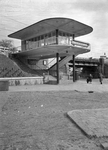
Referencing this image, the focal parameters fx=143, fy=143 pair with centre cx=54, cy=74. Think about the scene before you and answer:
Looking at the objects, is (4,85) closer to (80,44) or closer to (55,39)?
(55,39)

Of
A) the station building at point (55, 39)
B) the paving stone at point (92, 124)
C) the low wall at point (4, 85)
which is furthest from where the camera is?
the station building at point (55, 39)

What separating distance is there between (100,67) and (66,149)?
203 ft

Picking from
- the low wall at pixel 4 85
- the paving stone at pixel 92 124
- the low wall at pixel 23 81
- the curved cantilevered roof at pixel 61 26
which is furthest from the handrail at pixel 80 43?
the paving stone at pixel 92 124

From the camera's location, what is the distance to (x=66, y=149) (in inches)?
129

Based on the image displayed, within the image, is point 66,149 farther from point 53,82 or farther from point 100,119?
point 53,82

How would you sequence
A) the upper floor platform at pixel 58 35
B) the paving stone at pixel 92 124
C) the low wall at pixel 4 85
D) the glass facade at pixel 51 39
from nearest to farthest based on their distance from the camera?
the paving stone at pixel 92 124 → the low wall at pixel 4 85 → the upper floor platform at pixel 58 35 → the glass facade at pixel 51 39

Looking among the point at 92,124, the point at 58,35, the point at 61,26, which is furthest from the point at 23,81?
the point at 92,124

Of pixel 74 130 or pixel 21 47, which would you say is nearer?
pixel 74 130

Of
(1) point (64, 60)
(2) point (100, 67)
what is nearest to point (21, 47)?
(1) point (64, 60)

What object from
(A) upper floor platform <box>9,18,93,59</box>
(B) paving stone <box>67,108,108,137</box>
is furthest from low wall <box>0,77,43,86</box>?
(B) paving stone <box>67,108,108,137</box>

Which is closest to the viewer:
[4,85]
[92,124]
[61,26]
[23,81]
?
[92,124]

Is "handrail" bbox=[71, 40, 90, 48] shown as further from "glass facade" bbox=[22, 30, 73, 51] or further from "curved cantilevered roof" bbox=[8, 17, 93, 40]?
"curved cantilevered roof" bbox=[8, 17, 93, 40]

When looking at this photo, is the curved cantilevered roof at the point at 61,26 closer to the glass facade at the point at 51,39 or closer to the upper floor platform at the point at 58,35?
the upper floor platform at the point at 58,35

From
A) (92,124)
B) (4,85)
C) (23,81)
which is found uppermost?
(4,85)
